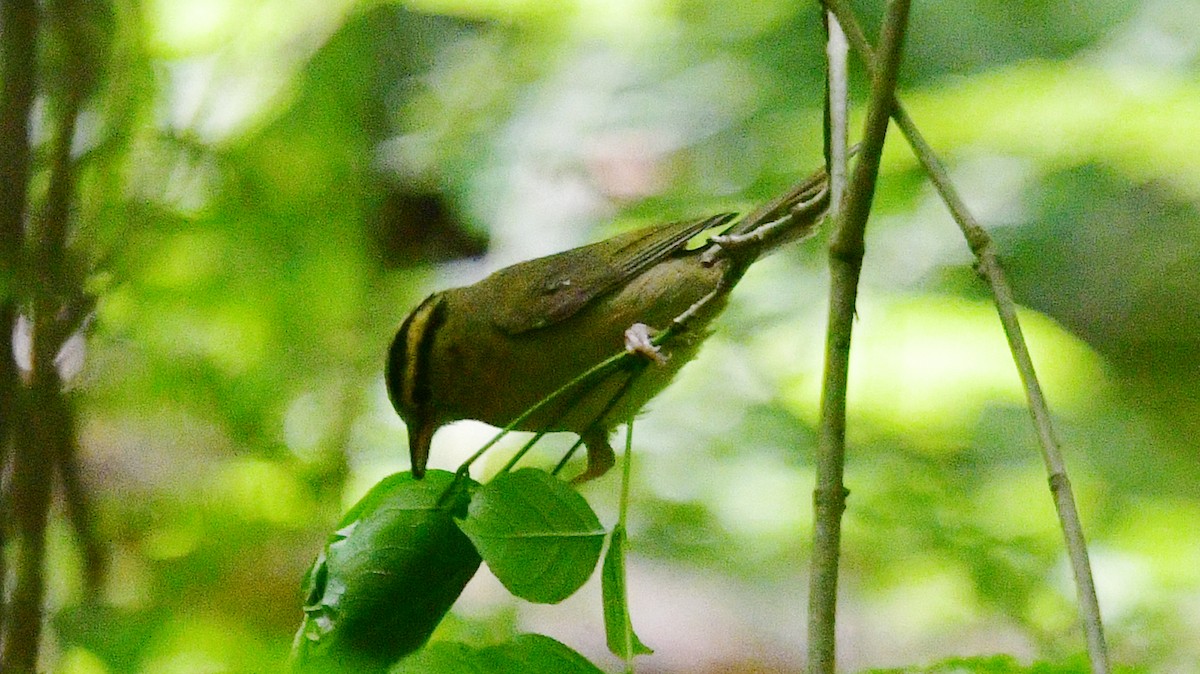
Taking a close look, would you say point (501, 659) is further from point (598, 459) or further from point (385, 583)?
point (598, 459)

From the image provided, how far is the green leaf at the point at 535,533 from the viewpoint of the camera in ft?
3.23

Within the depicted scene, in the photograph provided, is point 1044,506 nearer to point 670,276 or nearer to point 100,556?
point 670,276

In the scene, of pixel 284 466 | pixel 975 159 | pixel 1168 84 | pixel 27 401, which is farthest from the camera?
pixel 975 159

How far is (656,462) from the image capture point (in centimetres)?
336

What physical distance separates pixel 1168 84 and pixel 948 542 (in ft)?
5.34

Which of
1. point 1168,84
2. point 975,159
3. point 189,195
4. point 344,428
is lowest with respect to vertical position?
point 344,428

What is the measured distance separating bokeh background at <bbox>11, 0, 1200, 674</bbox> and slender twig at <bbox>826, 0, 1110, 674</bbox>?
1505mm

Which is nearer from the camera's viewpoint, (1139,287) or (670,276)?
(670,276)

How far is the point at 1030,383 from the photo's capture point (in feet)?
3.49

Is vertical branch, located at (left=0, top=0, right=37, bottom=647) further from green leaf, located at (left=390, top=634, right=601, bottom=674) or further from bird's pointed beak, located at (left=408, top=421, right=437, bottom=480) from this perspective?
green leaf, located at (left=390, top=634, right=601, bottom=674)

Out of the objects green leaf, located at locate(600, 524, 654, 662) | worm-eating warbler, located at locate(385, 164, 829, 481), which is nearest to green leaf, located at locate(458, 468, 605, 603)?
green leaf, located at locate(600, 524, 654, 662)

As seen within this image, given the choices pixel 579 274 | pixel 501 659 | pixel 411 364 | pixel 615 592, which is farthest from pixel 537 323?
pixel 501 659

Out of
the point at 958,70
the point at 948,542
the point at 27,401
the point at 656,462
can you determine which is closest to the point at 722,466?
the point at 656,462

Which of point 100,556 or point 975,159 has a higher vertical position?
point 975,159
